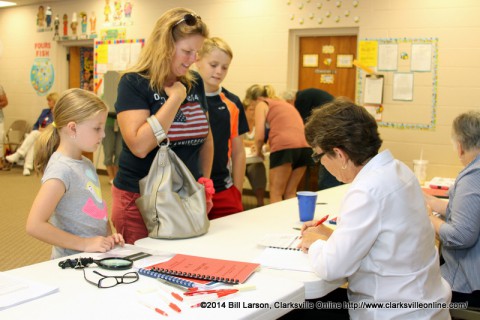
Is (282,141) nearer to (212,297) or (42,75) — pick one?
(212,297)

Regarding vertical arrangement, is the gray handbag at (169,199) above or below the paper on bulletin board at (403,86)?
below

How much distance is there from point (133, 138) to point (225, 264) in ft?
1.99

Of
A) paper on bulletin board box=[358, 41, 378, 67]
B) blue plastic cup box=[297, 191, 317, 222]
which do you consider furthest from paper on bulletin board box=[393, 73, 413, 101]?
blue plastic cup box=[297, 191, 317, 222]

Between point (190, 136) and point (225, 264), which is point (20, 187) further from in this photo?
point (225, 264)

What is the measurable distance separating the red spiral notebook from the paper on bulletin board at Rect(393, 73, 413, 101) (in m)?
4.29

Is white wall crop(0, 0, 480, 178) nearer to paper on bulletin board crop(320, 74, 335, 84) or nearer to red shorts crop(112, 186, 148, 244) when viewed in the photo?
paper on bulletin board crop(320, 74, 335, 84)

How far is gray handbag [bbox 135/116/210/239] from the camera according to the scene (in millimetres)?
1784

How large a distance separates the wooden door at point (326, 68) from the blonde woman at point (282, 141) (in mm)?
798

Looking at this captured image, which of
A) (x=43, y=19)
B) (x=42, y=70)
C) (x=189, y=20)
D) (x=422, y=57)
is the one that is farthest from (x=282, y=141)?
(x=43, y=19)

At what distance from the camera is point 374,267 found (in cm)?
148

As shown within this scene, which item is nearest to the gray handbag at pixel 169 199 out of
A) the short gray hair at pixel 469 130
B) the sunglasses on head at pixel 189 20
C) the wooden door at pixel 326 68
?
the sunglasses on head at pixel 189 20

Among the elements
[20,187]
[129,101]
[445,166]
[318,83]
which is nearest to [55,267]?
[129,101]

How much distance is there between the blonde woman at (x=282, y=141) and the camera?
15.8ft

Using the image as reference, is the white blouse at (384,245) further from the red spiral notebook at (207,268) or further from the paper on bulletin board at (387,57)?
the paper on bulletin board at (387,57)
